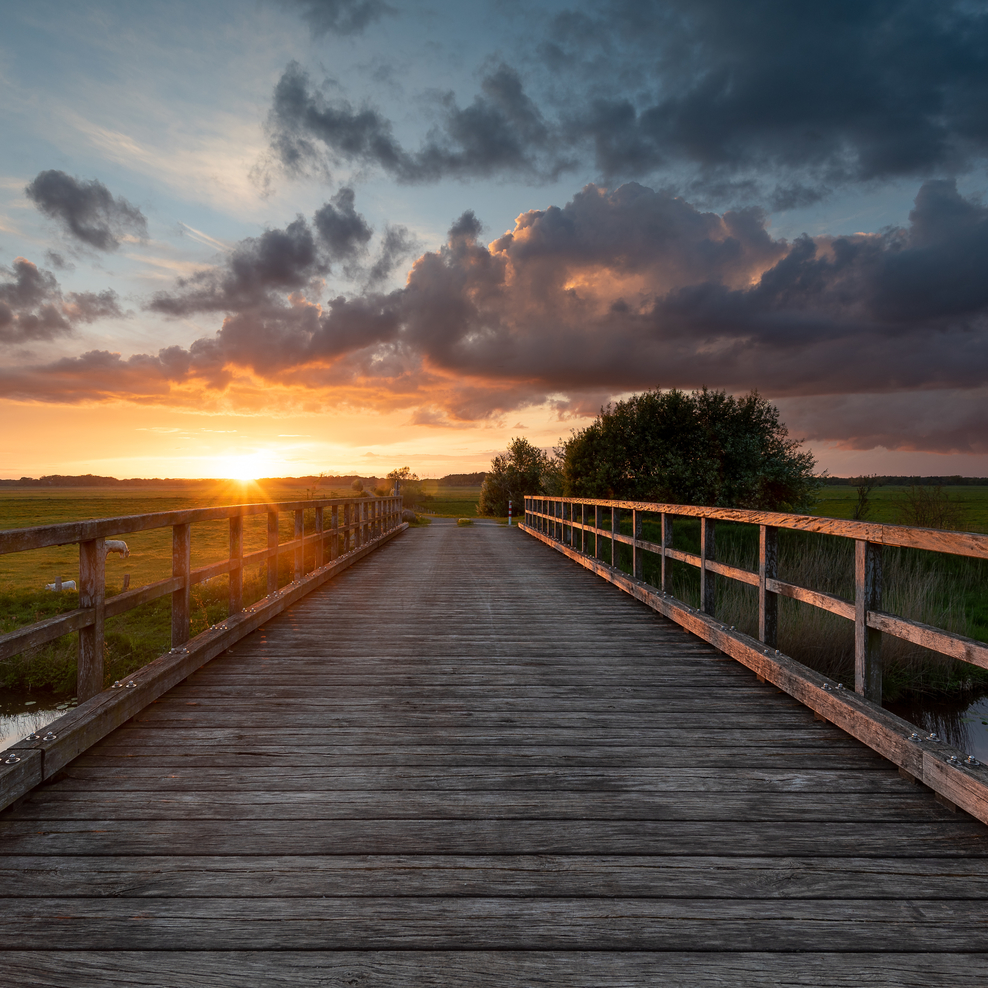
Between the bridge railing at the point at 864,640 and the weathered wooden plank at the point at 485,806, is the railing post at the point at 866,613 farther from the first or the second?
the weathered wooden plank at the point at 485,806

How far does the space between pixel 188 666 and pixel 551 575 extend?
647 cm

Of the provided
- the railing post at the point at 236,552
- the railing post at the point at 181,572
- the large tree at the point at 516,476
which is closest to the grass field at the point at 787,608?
the railing post at the point at 236,552

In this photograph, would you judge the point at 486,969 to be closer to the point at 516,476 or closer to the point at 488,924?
the point at 488,924

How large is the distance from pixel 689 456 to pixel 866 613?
21.7 meters

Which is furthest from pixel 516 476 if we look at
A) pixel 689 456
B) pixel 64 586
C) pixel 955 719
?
pixel 955 719

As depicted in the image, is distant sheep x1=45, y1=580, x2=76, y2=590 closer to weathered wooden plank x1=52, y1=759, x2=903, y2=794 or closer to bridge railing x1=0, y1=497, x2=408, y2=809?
bridge railing x1=0, y1=497, x2=408, y2=809

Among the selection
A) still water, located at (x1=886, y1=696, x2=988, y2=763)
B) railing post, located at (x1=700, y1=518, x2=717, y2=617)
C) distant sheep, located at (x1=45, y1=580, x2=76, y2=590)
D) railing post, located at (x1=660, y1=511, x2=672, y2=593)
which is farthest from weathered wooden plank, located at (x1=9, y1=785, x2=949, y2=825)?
distant sheep, located at (x1=45, y1=580, x2=76, y2=590)

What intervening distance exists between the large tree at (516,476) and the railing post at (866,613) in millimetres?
42032

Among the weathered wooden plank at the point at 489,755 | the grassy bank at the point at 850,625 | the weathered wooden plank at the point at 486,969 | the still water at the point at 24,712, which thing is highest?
the weathered wooden plank at the point at 489,755

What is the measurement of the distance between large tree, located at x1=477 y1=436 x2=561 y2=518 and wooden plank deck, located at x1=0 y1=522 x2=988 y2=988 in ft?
138

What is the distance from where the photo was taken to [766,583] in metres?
4.36

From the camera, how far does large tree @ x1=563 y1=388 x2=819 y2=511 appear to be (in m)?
23.6

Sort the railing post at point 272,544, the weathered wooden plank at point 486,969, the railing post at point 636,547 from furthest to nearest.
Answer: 1. the railing post at point 636,547
2. the railing post at point 272,544
3. the weathered wooden plank at point 486,969

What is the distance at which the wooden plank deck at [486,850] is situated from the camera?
1751mm
